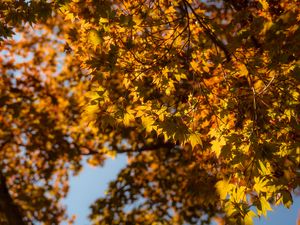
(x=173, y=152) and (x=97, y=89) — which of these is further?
(x=173, y=152)

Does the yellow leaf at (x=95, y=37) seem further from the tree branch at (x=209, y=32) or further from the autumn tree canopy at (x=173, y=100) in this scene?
the tree branch at (x=209, y=32)

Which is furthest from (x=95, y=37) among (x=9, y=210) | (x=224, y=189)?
(x=9, y=210)

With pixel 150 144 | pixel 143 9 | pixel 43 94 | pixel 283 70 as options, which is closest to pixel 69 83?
pixel 43 94

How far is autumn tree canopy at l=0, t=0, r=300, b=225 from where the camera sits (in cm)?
385

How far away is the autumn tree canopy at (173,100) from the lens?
3852 mm

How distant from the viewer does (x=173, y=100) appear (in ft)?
15.7

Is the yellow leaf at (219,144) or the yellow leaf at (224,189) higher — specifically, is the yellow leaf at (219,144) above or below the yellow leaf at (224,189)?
above

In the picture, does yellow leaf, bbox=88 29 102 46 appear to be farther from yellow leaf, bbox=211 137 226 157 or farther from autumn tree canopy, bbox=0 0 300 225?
yellow leaf, bbox=211 137 226 157

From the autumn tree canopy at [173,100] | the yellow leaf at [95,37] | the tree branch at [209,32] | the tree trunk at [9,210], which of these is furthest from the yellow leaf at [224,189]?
the tree trunk at [9,210]

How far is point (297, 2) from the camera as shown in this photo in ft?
19.9

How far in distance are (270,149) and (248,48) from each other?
2.83 meters

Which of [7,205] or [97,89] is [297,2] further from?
[7,205]

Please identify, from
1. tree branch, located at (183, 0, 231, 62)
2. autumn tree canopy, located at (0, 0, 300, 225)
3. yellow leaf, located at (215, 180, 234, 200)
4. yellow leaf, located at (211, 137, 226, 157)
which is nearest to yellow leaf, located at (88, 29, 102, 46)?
autumn tree canopy, located at (0, 0, 300, 225)

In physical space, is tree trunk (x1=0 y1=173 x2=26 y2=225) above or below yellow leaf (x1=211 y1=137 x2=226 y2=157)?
above
